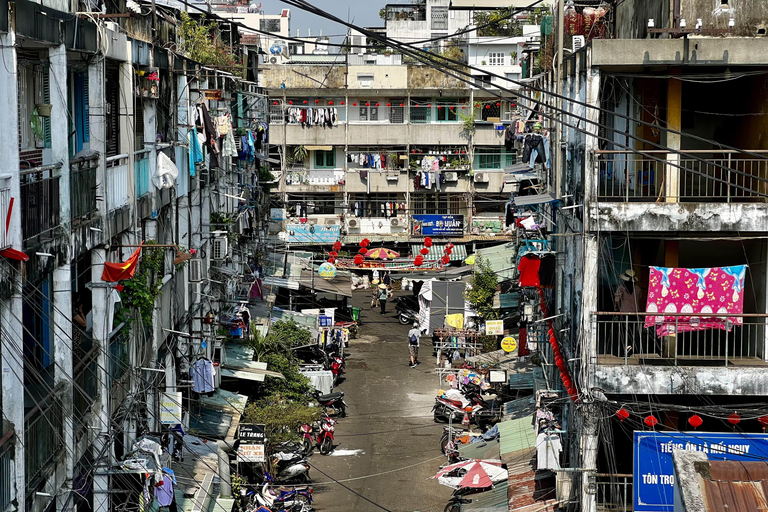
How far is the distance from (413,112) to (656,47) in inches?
1467

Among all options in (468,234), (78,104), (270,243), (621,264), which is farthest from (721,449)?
(468,234)

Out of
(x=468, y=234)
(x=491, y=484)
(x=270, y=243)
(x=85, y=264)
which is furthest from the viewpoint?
(x=468, y=234)

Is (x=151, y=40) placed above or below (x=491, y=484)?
above

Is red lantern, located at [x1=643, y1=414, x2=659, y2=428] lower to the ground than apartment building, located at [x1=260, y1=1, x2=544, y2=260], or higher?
lower

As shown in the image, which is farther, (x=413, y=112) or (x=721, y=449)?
(x=413, y=112)

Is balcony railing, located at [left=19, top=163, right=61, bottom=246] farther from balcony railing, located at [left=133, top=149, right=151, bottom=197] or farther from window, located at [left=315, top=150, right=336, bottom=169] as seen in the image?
window, located at [left=315, top=150, right=336, bottom=169]

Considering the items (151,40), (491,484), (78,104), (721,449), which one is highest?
(151,40)

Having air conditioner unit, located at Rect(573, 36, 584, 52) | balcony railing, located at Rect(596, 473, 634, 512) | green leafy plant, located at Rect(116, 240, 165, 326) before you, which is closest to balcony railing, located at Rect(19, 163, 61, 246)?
green leafy plant, located at Rect(116, 240, 165, 326)

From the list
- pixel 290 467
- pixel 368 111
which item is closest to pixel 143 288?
pixel 290 467

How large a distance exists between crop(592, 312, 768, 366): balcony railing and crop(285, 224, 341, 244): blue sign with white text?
3371 cm

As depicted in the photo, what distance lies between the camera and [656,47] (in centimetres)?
1747

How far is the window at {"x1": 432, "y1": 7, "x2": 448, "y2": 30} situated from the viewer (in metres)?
67.3

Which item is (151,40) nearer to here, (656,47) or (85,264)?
(85,264)

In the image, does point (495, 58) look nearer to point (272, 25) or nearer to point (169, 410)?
point (272, 25)
